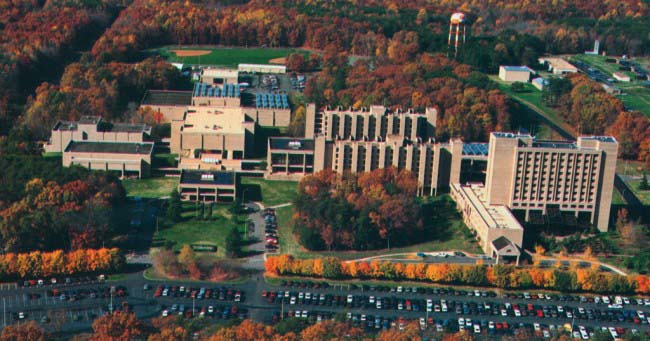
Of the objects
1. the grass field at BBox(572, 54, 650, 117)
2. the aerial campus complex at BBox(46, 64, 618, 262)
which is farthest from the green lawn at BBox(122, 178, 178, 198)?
the grass field at BBox(572, 54, 650, 117)

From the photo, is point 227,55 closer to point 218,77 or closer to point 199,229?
point 218,77

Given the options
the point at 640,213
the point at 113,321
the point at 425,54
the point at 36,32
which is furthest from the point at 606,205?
the point at 36,32

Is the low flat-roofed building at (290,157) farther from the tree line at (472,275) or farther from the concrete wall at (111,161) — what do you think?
the tree line at (472,275)

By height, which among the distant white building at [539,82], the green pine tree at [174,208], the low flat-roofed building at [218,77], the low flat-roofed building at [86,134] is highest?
the distant white building at [539,82]

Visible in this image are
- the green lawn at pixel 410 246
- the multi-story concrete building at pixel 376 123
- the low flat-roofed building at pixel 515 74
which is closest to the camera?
the green lawn at pixel 410 246

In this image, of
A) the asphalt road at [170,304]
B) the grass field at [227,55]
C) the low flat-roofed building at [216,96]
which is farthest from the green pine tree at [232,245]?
the grass field at [227,55]

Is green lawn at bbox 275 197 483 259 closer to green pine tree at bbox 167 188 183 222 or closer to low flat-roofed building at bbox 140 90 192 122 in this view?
green pine tree at bbox 167 188 183 222
